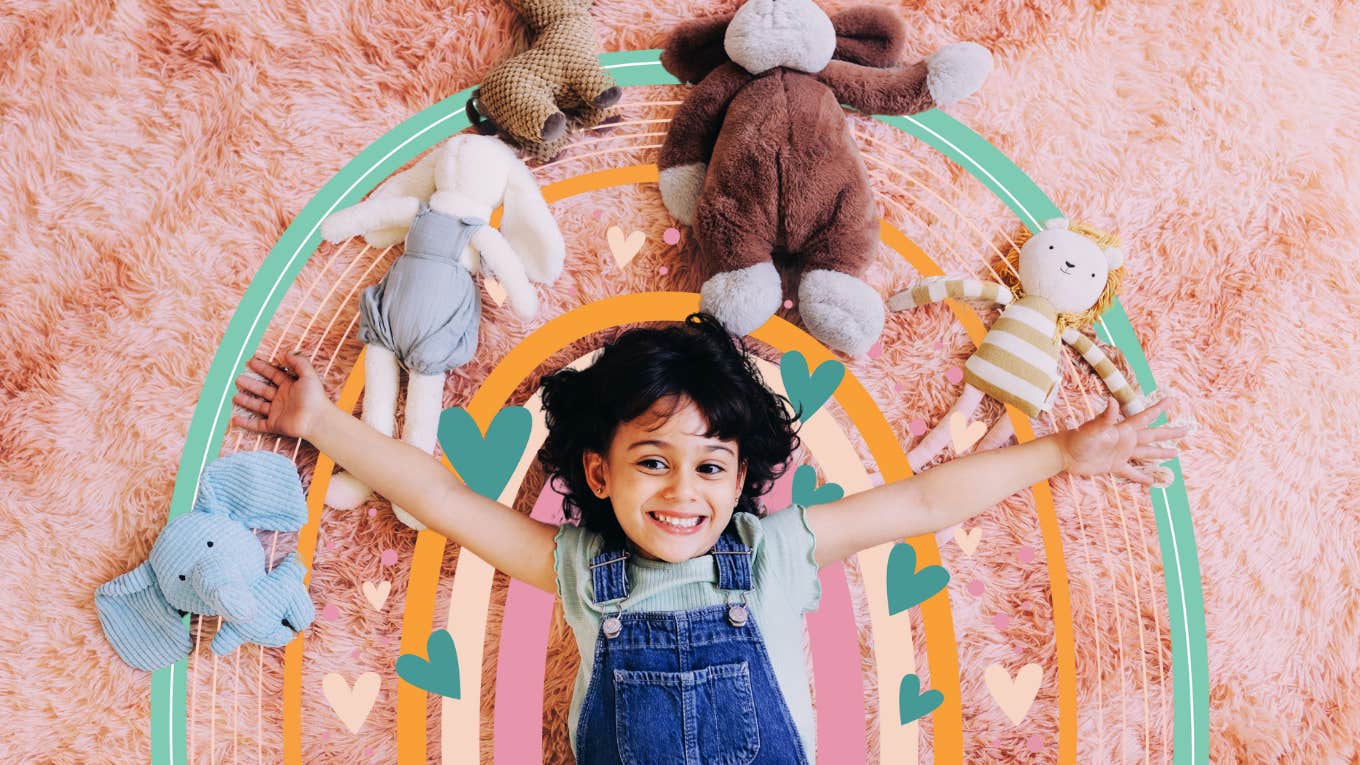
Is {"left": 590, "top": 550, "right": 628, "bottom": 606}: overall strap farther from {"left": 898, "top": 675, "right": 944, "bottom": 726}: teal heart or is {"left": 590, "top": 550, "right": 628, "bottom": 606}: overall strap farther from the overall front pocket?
{"left": 898, "top": 675, "right": 944, "bottom": 726}: teal heart

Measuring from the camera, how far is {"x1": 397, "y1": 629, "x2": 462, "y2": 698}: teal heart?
1.00 metres

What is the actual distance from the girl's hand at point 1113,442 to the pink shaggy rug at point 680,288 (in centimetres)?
8

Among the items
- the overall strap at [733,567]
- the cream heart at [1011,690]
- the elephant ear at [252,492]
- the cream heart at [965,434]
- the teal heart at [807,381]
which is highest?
the elephant ear at [252,492]

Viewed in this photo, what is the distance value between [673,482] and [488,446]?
0.93 feet

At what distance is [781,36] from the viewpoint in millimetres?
947

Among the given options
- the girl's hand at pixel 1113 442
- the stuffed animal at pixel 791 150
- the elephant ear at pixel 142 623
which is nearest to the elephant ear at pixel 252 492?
the elephant ear at pixel 142 623

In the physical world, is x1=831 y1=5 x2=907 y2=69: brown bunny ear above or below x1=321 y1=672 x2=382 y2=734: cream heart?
above

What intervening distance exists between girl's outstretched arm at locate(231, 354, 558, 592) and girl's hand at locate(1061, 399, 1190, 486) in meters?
0.56

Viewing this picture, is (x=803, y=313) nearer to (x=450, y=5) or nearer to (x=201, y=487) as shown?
(x=450, y=5)

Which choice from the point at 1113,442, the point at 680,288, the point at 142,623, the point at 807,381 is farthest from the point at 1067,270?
the point at 142,623

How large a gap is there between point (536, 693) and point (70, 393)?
61 centimetres

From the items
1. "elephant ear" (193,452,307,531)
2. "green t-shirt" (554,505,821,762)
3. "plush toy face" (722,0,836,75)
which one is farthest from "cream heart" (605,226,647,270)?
"elephant ear" (193,452,307,531)

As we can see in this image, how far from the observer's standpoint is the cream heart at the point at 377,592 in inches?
39.4

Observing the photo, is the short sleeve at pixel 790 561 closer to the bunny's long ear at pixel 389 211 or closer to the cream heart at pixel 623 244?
the cream heart at pixel 623 244
